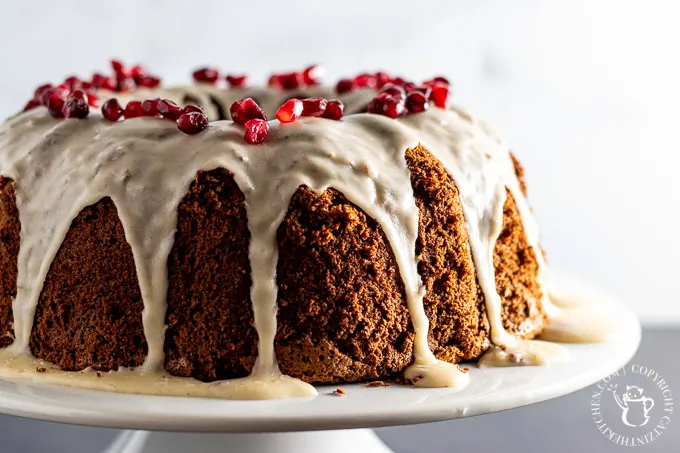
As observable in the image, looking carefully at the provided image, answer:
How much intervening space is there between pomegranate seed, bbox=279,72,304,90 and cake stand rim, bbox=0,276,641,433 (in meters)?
1.49

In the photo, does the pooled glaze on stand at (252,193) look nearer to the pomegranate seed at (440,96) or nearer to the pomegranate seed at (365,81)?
the pomegranate seed at (440,96)

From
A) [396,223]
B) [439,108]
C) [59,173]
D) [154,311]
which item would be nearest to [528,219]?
[439,108]

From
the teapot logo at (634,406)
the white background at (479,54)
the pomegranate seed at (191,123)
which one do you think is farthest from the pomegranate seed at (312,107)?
the white background at (479,54)

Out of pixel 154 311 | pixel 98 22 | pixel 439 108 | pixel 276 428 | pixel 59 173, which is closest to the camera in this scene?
pixel 276 428

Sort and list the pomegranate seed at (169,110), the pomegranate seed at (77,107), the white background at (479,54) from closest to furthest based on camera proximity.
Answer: the pomegranate seed at (169,110), the pomegranate seed at (77,107), the white background at (479,54)

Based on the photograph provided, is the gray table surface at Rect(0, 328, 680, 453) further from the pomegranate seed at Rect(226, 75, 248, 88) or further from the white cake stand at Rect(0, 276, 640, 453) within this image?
the pomegranate seed at Rect(226, 75, 248, 88)

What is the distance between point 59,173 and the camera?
238cm

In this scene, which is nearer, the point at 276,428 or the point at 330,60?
the point at 276,428

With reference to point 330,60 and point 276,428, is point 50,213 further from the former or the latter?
point 330,60

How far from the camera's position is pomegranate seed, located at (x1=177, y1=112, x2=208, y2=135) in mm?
2283

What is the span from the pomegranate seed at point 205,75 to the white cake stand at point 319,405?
1528mm

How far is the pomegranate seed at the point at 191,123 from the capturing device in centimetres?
228

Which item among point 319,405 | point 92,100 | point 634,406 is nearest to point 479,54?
point 634,406

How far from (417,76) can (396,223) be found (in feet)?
8.01
